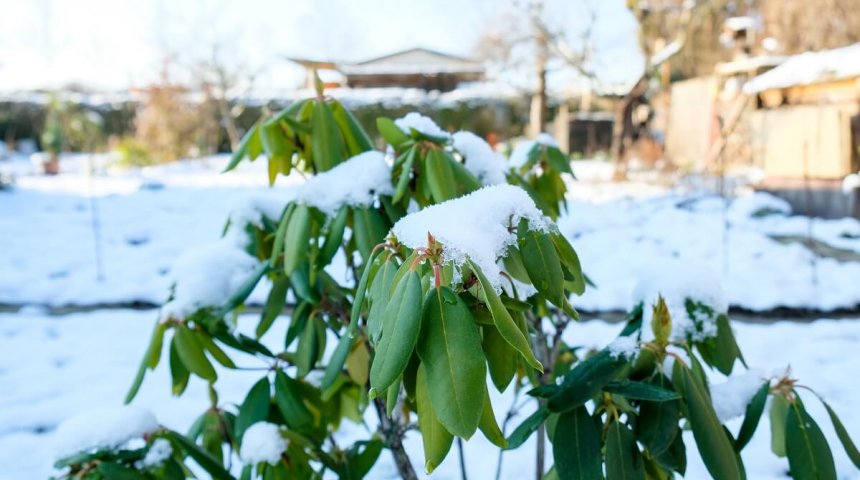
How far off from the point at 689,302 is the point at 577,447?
1.00ft

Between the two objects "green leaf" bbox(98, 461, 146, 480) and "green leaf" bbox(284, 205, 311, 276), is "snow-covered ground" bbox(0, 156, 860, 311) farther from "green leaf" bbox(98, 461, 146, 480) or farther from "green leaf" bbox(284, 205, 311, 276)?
"green leaf" bbox(98, 461, 146, 480)

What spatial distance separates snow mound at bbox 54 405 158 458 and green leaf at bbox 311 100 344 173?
1.35ft

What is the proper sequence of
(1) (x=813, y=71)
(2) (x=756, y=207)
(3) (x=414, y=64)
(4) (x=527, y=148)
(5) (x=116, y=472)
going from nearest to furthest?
(5) (x=116, y=472)
(4) (x=527, y=148)
(1) (x=813, y=71)
(2) (x=756, y=207)
(3) (x=414, y=64)

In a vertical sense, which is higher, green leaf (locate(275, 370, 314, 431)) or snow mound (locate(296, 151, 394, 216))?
snow mound (locate(296, 151, 394, 216))

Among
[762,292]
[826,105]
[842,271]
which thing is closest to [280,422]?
[762,292]

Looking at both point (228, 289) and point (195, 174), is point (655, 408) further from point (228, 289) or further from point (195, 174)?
point (195, 174)

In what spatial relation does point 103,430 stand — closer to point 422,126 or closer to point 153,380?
point 422,126

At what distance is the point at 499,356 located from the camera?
1.72ft

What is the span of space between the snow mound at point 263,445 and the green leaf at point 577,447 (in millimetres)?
395

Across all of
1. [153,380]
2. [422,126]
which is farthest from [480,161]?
[153,380]

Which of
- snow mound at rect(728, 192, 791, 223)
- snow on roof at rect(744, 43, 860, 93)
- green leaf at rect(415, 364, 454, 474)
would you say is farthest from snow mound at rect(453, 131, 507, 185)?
snow on roof at rect(744, 43, 860, 93)

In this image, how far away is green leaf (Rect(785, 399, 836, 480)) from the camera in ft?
2.34

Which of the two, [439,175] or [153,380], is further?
[153,380]

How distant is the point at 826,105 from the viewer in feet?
15.3
